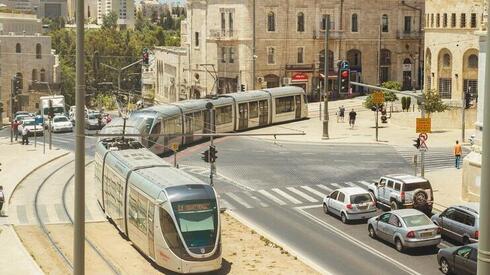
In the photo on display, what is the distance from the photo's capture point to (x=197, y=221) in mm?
23703

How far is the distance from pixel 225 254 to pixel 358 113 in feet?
149

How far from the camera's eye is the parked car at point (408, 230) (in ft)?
89.3

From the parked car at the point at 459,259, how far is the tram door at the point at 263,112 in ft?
106

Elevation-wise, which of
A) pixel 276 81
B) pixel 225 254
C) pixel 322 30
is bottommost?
pixel 225 254

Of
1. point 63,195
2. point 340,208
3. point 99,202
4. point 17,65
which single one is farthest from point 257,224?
point 17,65

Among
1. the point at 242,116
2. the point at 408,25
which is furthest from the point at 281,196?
the point at 408,25

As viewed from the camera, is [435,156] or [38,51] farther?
[38,51]

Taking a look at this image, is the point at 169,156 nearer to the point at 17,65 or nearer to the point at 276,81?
the point at 276,81

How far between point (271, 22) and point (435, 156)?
119 ft

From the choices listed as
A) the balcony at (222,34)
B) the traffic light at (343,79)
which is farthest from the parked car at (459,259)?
the balcony at (222,34)

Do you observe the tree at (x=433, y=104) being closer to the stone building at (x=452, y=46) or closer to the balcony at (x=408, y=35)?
the stone building at (x=452, y=46)

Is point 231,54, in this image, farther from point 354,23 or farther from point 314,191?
point 314,191

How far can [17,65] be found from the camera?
94062mm

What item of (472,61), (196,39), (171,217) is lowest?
(171,217)
